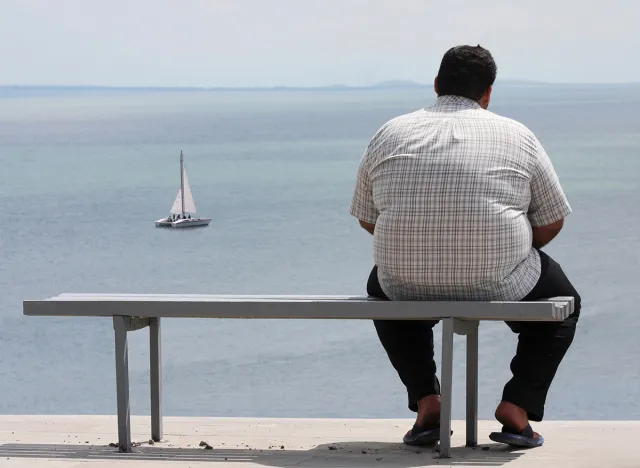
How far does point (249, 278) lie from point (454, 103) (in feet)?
59.5

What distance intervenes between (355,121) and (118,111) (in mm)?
44467

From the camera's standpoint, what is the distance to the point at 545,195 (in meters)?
3.71

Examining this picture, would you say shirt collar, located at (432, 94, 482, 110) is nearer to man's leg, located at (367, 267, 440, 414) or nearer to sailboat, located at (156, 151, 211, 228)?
man's leg, located at (367, 267, 440, 414)

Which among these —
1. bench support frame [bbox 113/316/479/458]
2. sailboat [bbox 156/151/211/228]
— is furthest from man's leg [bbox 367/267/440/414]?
sailboat [bbox 156/151/211/228]

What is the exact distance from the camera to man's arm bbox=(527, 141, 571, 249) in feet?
12.1

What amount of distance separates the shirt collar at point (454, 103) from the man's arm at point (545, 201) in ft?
0.70

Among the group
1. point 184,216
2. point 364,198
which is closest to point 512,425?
point 364,198

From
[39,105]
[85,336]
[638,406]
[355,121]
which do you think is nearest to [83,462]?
[638,406]

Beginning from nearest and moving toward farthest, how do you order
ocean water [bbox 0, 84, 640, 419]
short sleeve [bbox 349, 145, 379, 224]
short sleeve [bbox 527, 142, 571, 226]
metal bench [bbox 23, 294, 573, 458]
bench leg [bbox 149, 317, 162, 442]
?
metal bench [bbox 23, 294, 573, 458] < short sleeve [bbox 527, 142, 571, 226] < short sleeve [bbox 349, 145, 379, 224] < bench leg [bbox 149, 317, 162, 442] < ocean water [bbox 0, 84, 640, 419]

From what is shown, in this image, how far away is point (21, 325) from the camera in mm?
16953

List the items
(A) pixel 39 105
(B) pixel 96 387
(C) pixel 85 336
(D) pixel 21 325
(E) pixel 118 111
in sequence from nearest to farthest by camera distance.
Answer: (B) pixel 96 387, (C) pixel 85 336, (D) pixel 21 325, (E) pixel 118 111, (A) pixel 39 105

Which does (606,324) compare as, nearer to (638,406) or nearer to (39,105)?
(638,406)

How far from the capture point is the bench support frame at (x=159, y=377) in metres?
3.59

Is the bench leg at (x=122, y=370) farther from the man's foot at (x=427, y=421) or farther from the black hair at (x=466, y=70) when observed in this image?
the black hair at (x=466, y=70)
